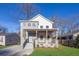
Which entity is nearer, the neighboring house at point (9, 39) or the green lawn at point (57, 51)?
the green lawn at point (57, 51)

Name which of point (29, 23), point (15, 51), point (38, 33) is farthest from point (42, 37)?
point (15, 51)

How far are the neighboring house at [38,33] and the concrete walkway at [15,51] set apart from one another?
0.72 ft

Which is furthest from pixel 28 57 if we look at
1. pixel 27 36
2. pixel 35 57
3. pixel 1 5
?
pixel 1 5

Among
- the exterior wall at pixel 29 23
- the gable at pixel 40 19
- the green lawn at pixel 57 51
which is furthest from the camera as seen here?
the exterior wall at pixel 29 23

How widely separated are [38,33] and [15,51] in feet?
3.87

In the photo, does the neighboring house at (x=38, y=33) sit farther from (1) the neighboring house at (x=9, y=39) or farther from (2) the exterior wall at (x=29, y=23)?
(1) the neighboring house at (x=9, y=39)

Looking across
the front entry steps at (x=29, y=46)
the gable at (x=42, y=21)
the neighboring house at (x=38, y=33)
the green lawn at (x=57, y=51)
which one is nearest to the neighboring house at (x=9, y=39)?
the neighboring house at (x=38, y=33)

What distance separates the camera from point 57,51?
11922mm

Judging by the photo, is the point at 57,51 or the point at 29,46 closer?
the point at 57,51

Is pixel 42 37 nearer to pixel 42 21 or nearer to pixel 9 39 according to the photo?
pixel 42 21

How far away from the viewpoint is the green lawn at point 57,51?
11703mm

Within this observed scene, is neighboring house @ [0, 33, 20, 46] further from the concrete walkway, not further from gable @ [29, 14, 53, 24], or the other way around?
gable @ [29, 14, 53, 24]

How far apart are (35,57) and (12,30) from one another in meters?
1.45

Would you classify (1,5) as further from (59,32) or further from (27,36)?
(59,32)
